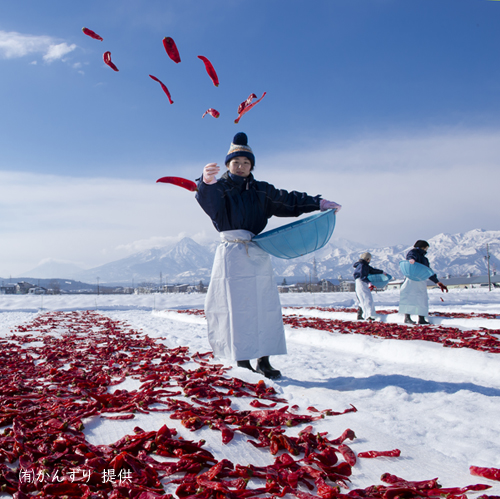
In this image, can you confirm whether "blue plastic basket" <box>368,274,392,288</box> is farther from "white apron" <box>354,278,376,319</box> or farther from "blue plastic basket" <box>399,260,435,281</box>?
"blue plastic basket" <box>399,260,435,281</box>

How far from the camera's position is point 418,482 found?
173 cm

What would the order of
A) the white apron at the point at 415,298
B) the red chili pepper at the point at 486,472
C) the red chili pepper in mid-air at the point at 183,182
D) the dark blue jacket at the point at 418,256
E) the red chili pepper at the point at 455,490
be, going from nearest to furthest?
the red chili pepper at the point at 455,490 < the red chili pepper at the point at 486,472 < the red chili pepper in mid-air at the point at 183,182 < the dark blue jacket at the point at 418,256 < the white apron at the point at 415,298

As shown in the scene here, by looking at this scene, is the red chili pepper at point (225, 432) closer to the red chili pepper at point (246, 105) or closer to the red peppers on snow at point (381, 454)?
the red peppers on snow at point (381, 454)

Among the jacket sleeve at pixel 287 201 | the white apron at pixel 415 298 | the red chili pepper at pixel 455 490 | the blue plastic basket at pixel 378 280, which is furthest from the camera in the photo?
the blue plastic basket at pixel 378 280

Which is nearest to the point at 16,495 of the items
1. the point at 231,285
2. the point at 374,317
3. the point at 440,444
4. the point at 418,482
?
the point at 418,482

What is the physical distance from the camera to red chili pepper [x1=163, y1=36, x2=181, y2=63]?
4.05m

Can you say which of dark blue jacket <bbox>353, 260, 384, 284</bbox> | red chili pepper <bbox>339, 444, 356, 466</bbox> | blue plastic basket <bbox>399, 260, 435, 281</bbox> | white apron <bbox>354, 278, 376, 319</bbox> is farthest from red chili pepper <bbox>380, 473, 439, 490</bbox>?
dark blue jacket <bbox>353, 260, 384, 284</bbox>

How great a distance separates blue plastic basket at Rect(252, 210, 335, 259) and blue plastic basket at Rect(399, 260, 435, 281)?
6293 mm

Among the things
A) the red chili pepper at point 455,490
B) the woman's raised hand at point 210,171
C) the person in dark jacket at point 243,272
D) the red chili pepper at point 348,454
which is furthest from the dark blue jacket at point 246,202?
the red chili pepper at point 455,490

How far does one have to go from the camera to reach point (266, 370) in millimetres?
4203

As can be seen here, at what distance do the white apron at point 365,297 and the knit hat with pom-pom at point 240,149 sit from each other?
25.2 ft

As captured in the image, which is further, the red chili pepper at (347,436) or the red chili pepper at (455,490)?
the red chili pepper at (347,436)

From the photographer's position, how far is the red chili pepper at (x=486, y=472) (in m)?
1.81

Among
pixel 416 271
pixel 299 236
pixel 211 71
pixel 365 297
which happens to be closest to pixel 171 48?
pixel 211 71
